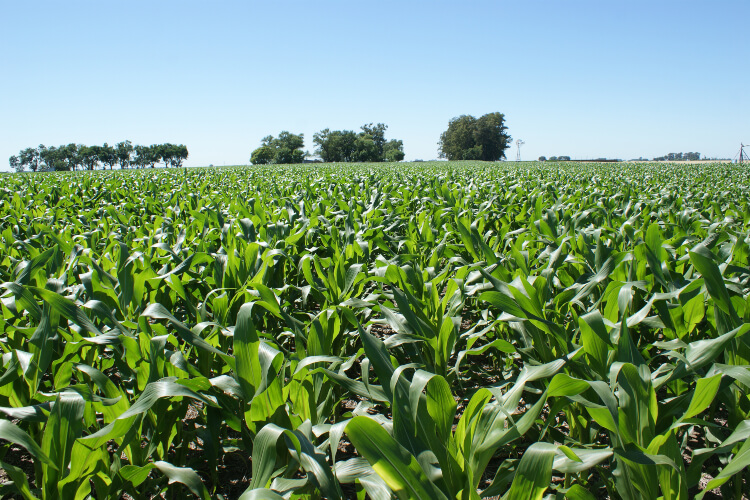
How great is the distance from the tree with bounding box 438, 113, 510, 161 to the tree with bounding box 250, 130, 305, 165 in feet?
116

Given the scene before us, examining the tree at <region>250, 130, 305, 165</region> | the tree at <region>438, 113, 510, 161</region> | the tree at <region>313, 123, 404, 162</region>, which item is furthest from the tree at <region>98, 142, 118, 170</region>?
the tree at <region>438, 113, 510, 161</region>

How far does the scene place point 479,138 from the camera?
96.0 meters

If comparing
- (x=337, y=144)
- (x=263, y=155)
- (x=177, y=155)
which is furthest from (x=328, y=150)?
(x=177, y=155)

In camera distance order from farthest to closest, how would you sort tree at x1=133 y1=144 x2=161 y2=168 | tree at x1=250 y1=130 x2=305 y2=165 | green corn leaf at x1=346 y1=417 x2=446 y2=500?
tree at x1=133 y1=144 x2=161 y2=168
tree at x1=250 y1=130 x2=305 y2=165
green corn leaf at x1=346 y1=417 x2=446 y2=500

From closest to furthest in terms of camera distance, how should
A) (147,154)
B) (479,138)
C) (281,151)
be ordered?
(281,151), (147,154), (479,138)

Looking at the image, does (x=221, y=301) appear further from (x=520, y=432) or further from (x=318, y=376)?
(x=520, y=432)

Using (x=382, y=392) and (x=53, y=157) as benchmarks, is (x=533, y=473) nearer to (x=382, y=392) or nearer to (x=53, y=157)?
(x=382, y=392)

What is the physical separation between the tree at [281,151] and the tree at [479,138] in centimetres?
3543

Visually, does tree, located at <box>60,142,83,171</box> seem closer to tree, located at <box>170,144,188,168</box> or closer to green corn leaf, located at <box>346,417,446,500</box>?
tree, located at <box>170,144,188,168</box>

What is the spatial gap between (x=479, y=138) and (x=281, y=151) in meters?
44.2

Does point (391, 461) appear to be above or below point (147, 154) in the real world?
below

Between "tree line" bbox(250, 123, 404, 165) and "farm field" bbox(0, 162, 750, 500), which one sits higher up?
"tree line" bbox(250, 123, 404, 165)

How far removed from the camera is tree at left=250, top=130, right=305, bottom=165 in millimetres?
81375

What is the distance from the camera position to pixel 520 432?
1159 mm
